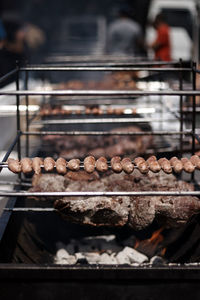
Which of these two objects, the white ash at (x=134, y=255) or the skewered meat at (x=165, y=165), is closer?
the skewered meat at (x=165, y=165)

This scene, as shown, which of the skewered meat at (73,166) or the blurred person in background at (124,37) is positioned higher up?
the blurred person in background at (124,37)

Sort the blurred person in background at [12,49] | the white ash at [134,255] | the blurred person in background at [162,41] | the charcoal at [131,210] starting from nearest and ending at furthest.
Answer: the charcoal at [131,210], the white ash at [134,255], the blurred person in background at [12,49], the blurred person in background at [162,41]

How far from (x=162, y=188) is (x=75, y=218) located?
2.18 ft

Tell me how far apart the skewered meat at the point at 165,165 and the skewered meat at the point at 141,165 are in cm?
11

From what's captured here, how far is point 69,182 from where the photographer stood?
115 inches

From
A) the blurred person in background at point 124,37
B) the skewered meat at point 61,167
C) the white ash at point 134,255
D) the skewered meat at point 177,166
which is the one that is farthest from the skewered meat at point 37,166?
the blurred person in background at point 124,37

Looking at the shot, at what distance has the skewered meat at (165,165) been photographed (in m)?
2.37

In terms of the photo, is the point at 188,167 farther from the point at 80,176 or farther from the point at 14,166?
the point at 14,166

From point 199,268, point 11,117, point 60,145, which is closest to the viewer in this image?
point 199,268

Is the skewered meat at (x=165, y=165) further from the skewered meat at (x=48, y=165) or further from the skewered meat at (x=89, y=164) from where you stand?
the skewered meat at (x=48, y=165)

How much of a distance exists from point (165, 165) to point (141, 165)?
16 cm

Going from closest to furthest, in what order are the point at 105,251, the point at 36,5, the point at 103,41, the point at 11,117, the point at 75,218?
the point at 75,218
the point at 105,251
the point at 11,117
the point at 103,41
the point at 36,5
